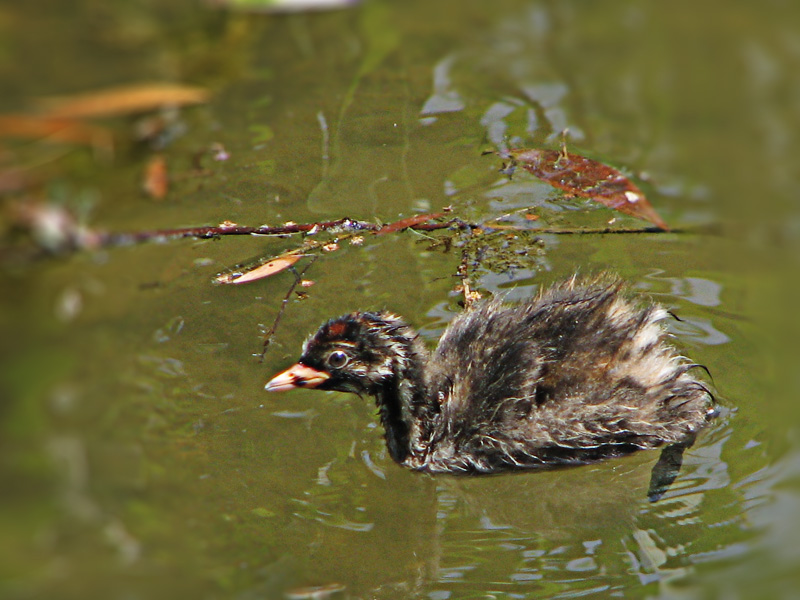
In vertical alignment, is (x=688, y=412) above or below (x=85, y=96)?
below

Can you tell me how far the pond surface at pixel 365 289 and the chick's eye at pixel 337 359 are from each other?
1.04 feet

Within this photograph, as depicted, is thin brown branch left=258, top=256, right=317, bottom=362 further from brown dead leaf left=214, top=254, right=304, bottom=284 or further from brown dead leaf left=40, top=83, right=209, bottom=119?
brown dead leaf left=40, top=83, right=209, bottom=119

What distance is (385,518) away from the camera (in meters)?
4.73

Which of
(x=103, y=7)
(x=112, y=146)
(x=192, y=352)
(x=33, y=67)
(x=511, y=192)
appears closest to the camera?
(x=192, y=352)

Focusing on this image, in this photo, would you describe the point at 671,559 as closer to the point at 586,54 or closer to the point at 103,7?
the point at 586,54

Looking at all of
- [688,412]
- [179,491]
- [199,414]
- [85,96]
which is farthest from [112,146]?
[688,412]

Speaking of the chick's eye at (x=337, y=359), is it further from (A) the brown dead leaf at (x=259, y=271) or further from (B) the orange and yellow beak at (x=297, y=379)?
(A) the brown dead leaf at (x=259, y=271)

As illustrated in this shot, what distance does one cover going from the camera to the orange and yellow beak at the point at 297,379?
16.4ft

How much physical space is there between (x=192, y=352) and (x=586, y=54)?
4015mm

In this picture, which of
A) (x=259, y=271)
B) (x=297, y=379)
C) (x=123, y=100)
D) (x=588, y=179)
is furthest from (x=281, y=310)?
(x=123, y=100)

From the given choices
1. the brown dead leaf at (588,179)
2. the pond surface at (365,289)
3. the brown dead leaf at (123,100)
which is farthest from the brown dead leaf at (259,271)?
the brown dead leaf at (123,100)

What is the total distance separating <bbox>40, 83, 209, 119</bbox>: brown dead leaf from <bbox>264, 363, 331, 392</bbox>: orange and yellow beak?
2900 millimetres

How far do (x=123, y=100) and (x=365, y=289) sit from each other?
8.51ft

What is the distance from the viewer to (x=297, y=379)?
502cm
